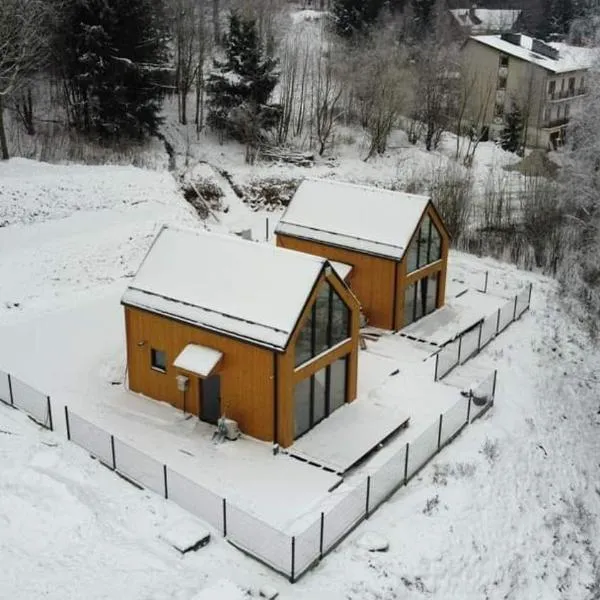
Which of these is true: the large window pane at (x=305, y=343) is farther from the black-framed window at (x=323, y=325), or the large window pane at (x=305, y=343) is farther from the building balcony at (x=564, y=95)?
the building balcony at (x=564, y=95)

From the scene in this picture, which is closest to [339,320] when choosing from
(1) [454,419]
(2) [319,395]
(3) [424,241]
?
(2) [319,395]

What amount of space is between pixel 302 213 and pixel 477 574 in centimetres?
1553

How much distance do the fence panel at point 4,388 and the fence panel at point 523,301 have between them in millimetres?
18226

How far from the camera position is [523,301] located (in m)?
29.3

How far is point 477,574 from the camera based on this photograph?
16.0 m

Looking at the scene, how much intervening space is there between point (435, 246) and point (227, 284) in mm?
10535

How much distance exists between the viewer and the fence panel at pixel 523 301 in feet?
94.8

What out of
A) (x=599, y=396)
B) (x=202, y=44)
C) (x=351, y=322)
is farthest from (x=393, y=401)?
(x=202, y=44)

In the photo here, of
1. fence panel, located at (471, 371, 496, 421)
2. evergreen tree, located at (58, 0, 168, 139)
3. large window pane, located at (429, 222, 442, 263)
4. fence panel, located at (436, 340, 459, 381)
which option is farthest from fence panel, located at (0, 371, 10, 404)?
evergreen tree, located at (58, 0, 168, 139)

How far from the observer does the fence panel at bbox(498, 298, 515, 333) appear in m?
27.3

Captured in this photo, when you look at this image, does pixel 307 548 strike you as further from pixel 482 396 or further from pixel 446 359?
pixel 446 359

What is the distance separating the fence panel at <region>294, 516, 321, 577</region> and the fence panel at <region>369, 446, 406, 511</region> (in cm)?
192

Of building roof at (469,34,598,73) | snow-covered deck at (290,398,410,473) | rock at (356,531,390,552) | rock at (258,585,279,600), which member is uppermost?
building roof at (469,34,598,73)

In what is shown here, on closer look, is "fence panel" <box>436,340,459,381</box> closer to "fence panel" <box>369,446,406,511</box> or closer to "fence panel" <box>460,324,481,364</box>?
"fence panel" <box>460,324,481,364</box>
